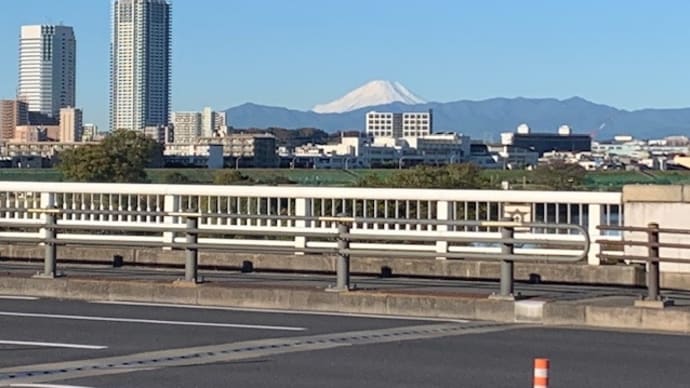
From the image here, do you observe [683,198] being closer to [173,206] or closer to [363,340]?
[363,340]

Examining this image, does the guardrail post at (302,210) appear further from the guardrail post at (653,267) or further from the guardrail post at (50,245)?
the guardrail post at (653,267)

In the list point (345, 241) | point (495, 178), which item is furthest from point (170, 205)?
point (495, 178)

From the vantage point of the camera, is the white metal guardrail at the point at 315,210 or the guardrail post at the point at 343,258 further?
the white metal guardrail at the point at 315,210

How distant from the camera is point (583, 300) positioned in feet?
Answer: 58.6

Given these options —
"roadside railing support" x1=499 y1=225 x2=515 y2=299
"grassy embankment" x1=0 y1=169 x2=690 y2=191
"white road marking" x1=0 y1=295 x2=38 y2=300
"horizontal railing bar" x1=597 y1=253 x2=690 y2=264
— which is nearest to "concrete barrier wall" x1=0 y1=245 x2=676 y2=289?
"horizontal railing bar" x1=597 y1=253 x2=690 y2=264

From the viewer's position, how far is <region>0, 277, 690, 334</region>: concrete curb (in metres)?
16.8

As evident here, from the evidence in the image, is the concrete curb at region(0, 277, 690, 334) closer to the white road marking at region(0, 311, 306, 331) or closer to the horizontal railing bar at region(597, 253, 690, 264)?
the horizontal railing bar at region(597, 253, 690, 264)

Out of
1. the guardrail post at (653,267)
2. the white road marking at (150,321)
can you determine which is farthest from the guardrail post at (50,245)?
the guardrail post at (653,267)

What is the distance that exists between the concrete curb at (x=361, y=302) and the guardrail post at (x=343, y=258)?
258mm

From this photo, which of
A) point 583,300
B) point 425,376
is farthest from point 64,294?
point 425,376

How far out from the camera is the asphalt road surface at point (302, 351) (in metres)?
12.6

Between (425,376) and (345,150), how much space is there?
156903mm

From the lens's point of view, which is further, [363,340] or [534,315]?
[534,315]

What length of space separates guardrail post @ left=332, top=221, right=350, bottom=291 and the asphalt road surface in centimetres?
80
